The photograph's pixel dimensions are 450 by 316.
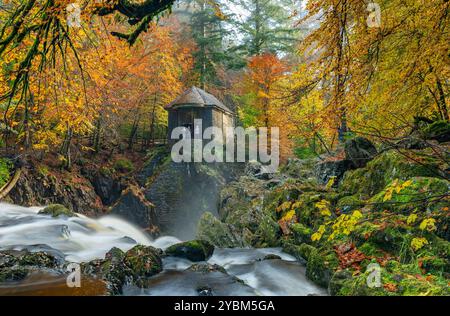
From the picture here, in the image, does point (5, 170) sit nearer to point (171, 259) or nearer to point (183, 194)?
point (183, 194)

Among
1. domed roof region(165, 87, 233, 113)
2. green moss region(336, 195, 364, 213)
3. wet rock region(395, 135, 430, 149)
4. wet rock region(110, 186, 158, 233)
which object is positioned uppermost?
domed roof region(165, 87, 233, 113)

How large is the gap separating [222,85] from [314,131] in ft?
105

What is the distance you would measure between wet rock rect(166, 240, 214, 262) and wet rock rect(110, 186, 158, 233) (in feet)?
38.3

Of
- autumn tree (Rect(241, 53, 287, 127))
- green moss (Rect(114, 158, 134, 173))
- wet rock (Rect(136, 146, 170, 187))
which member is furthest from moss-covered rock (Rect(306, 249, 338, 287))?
green moss (Rect(114, 158, 134, 173))

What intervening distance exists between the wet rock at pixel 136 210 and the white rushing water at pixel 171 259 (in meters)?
6.53

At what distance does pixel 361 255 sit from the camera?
6.88 meters

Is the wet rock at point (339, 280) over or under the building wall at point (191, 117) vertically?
under

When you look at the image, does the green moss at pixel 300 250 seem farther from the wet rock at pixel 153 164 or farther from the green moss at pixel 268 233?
the wet rock at pixel 153 164

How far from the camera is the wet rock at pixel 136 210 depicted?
21.0m

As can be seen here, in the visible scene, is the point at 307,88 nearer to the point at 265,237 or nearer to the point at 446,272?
the point at 446,272

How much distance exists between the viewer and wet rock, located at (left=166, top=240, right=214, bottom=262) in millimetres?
9336

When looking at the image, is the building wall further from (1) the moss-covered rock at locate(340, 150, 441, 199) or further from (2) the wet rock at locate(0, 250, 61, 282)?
(2) the wet rock at locate(0, 250, 61, 282)

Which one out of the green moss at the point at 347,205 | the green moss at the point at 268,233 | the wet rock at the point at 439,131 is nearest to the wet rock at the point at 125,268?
the green moss at the point at 268,233
